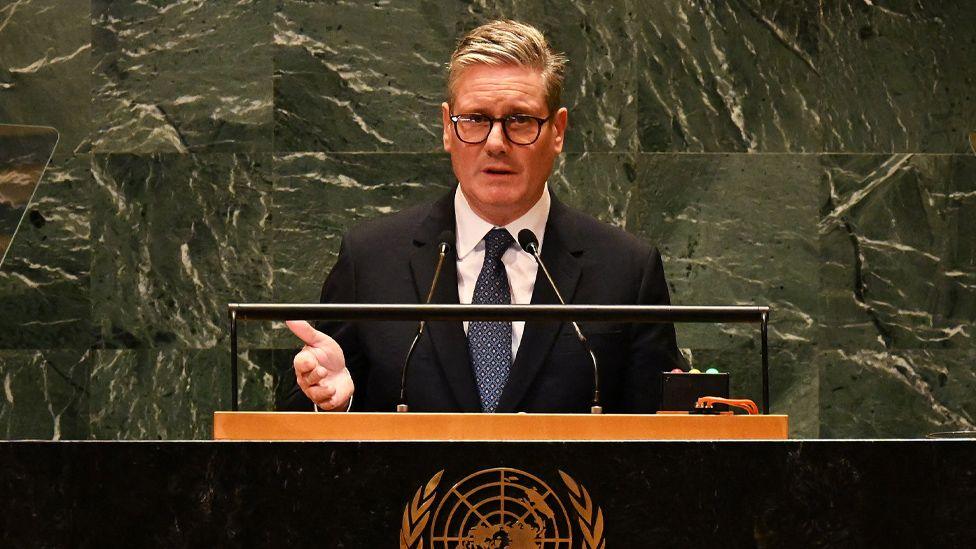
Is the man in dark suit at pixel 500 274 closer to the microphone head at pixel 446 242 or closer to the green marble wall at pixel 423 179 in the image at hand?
the microphone head at pixel 446 242

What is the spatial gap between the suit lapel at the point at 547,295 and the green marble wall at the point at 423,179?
112 cm

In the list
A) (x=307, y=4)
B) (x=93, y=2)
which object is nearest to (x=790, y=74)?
(x=307, y=4)

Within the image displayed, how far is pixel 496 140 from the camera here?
10.2 ft

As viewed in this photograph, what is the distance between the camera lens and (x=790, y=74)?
4.35 meters

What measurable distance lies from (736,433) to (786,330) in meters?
2.50

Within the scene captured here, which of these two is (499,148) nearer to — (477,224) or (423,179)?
(477,224)

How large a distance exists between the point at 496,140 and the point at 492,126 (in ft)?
0.13

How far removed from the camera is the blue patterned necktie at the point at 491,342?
9.57 feet

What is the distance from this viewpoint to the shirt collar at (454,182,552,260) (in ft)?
10.3
